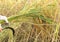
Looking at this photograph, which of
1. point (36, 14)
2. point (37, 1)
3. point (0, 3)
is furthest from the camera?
point (0, 3)

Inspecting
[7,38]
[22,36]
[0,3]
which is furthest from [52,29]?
[0,3]

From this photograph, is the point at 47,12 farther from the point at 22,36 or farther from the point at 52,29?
the point at 22,36

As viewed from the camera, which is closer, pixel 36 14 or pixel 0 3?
pixel 36 14

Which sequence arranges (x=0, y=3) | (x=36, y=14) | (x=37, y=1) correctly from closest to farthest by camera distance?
(x=36, y=14)
(x=37, y=1)
(x=0, y=3)

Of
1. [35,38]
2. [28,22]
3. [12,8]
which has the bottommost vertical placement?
[35,38]

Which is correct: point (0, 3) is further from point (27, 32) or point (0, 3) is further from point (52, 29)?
point (52, 29)

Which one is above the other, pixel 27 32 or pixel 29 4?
pixel 29 4

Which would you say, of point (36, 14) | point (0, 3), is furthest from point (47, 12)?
point (0, 3)
